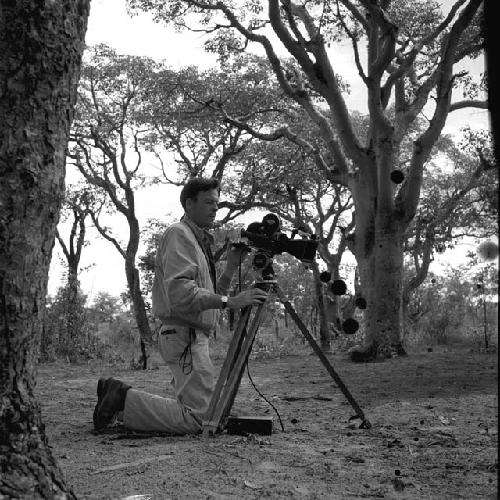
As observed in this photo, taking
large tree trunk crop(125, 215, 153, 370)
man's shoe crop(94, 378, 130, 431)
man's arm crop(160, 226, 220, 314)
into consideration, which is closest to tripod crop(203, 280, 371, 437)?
man's arm crop(160, 226, 220, 314)

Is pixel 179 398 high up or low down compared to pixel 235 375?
down

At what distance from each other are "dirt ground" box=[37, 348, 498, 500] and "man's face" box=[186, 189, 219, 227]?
4.56 ft

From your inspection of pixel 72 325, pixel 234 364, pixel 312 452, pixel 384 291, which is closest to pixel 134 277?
pixel 72 325

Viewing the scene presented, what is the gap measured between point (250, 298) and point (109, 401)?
1261mm

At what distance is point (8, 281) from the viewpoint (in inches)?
96.3

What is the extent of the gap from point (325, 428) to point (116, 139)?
17.6 m

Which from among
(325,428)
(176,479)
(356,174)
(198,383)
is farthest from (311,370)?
(176,479)

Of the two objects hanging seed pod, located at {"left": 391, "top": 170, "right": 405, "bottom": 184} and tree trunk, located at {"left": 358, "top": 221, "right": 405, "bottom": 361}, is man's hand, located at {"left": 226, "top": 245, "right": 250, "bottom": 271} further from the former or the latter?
tree trunk, located at {"left": 358, "top": 221, "right": 405, "bottom": 361}

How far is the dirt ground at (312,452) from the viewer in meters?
2.94

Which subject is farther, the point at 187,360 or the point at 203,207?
the point at 203,207

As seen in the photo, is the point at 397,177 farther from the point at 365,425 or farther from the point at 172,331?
the point at 172,331

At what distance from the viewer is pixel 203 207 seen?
4371 millimetres

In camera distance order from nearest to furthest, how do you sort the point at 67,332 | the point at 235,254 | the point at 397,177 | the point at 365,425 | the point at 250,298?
the point at 250,298, the point at 235,254, the point at 365,425, the point at 397,177, the point at 67,332

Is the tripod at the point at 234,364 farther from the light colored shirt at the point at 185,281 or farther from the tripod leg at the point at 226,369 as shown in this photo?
the light colored shirt at the point at 185,281
